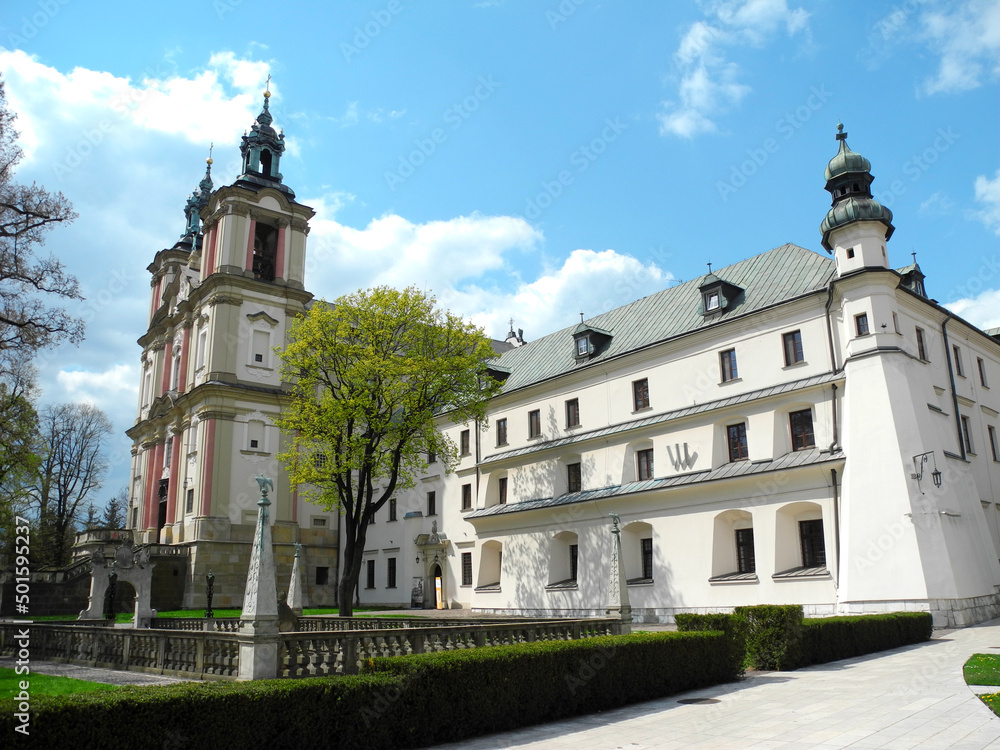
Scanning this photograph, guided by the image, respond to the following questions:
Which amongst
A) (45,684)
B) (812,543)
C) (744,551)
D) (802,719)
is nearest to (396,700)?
(802,719)

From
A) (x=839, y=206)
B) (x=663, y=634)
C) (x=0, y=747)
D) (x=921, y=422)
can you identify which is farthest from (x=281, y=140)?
(x=0, y=747)

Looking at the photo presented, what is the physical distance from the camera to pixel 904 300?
25766 millimetres

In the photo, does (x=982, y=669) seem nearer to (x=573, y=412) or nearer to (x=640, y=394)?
(x=640, y=394)

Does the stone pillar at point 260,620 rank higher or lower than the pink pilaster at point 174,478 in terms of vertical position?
lower

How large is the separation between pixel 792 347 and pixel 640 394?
6991 mm

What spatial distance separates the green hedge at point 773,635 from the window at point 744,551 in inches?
459

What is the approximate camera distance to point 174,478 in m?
45.4

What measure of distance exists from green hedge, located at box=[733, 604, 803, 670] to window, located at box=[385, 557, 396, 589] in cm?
3024

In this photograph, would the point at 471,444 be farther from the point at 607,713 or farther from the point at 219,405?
the point at 607,713

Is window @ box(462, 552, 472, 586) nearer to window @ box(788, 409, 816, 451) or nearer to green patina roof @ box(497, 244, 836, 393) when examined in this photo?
green patina roof @ box(497, 244, 836, 393)

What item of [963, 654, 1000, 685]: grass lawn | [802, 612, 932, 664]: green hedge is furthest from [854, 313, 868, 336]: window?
[963, 654, 1000, 685]: grass lawn

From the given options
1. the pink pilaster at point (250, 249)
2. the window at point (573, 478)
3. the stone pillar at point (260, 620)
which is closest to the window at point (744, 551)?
the window at point (573, 478)

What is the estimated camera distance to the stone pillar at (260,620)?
10.4m

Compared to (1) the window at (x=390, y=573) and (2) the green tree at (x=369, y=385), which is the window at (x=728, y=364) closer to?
(2) the green tree at (x=369, y=385)
